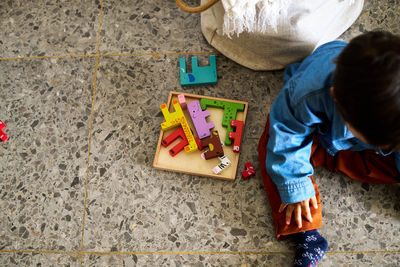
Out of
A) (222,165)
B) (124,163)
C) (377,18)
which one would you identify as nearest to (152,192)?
(124,163)

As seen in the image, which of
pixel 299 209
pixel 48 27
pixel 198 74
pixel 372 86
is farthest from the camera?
pixel 48 27

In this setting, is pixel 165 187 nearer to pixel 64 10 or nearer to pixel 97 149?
pixel 97 149

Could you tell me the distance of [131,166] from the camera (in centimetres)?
105

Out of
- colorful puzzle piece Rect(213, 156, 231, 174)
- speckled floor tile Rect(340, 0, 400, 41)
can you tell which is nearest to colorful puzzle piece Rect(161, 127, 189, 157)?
colorful puzzle piece Rect(213, 156, 231, 174)

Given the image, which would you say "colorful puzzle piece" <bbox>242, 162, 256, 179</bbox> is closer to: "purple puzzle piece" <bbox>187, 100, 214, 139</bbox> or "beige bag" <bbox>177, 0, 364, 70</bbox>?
"purple puzzle piece" <bbox>187, 100, 214, 139</bbox>

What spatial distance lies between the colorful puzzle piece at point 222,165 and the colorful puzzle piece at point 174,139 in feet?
0.38

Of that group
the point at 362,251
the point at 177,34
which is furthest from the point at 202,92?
the point at 362,251

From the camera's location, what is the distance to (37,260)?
989mm

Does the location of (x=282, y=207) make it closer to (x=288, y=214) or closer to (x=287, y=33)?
(x=288, y=214)

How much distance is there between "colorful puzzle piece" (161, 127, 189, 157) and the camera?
102cm

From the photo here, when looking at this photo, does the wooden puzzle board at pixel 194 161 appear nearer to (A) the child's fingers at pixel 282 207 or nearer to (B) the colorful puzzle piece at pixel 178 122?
(B) the colorful puzzle piece at pixel 178 122

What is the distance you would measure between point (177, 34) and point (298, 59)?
421 mm

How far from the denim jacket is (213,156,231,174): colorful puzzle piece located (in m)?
0.14

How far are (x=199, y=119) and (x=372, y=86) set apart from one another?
1.83 ft
